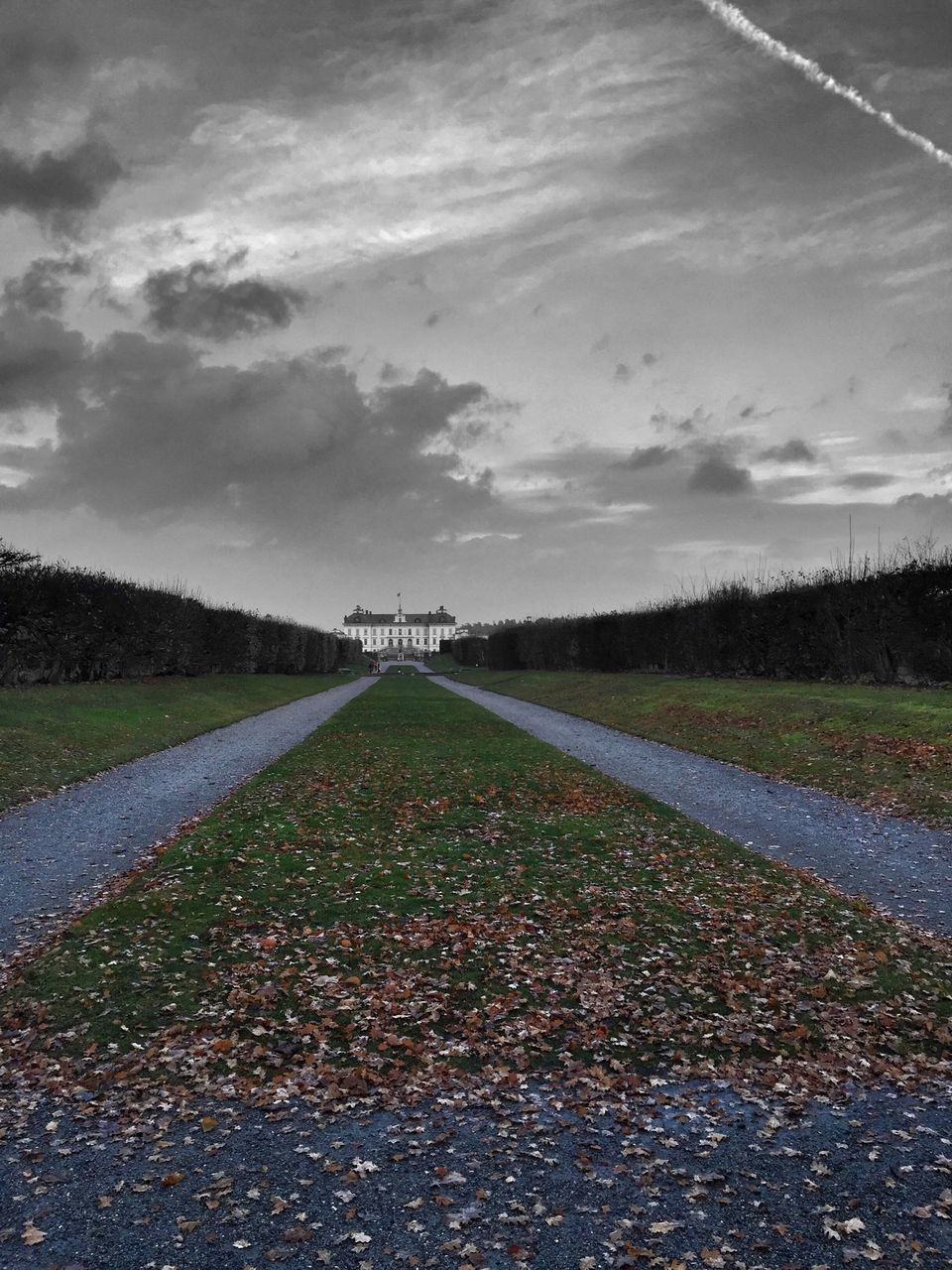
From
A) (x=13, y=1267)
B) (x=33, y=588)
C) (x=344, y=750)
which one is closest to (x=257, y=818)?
(x=344, y=750)

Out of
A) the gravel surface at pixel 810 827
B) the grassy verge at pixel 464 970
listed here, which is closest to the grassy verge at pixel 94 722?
the grassy verge at pixel 464 970

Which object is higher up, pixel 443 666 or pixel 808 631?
pixel 808 631

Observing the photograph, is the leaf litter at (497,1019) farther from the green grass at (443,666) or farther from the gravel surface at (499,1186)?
the green grass at (443,666)

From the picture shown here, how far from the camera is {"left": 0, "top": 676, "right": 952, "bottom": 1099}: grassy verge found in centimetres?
647

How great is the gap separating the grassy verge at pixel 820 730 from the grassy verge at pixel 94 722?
15746mm

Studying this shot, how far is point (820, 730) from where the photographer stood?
2227 cm

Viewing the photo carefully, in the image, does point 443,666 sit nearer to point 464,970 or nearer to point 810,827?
point 810,827

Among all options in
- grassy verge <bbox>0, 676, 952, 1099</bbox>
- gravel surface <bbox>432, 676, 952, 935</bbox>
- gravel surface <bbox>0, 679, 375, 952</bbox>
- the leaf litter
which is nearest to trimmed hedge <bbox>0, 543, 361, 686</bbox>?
gravel surface <bbox>0, 679, 375, 952</bbox>

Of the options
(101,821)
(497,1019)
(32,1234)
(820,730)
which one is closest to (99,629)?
(101,821)

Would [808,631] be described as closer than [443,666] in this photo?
Yes

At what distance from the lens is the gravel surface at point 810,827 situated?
1073 cm

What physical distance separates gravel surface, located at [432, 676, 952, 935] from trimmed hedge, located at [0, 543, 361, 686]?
2304 cm

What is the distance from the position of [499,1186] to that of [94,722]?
24390 millimetres

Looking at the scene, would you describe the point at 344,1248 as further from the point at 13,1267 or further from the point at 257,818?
the point at 257,818
